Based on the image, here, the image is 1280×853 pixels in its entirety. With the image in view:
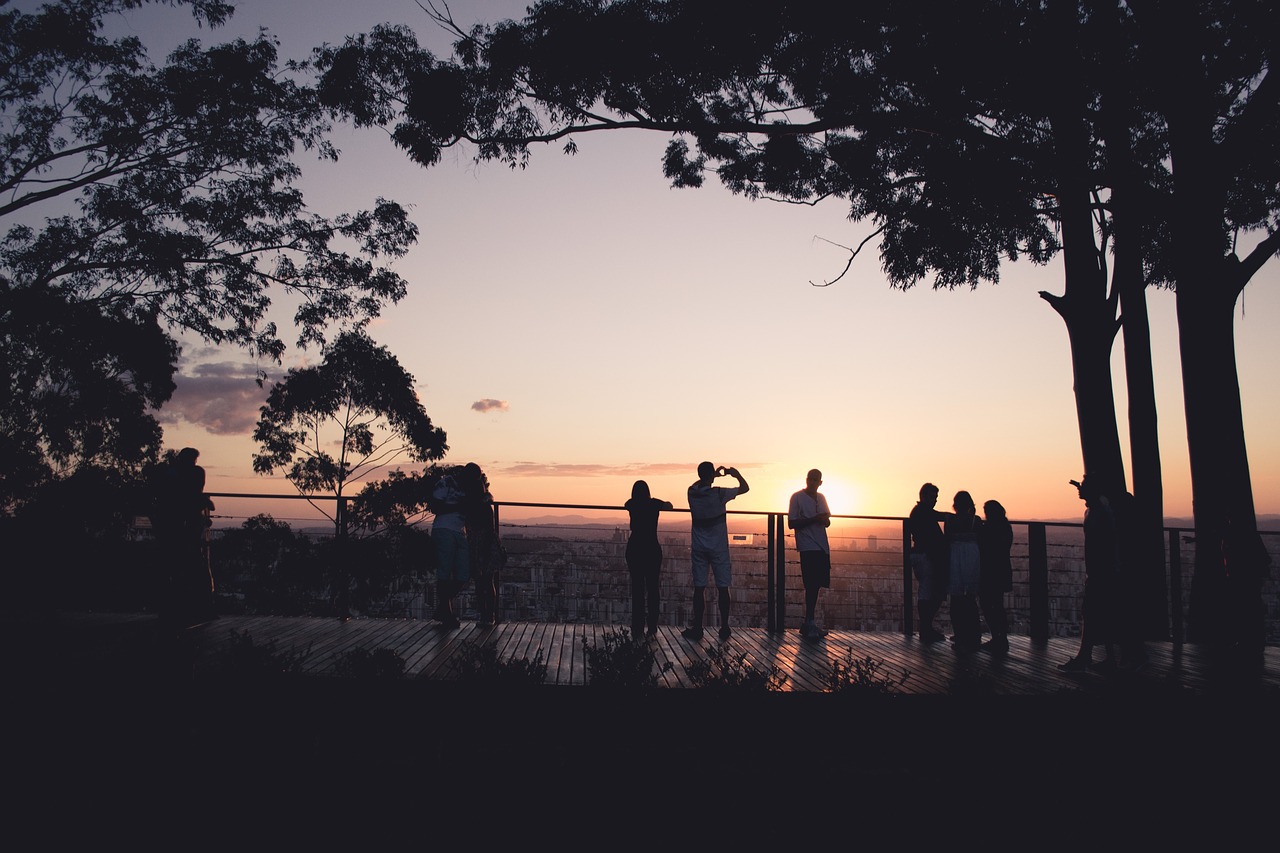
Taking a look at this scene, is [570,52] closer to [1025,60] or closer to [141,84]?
[1025,60]

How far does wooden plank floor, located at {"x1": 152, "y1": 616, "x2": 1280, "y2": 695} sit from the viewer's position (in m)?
6.96

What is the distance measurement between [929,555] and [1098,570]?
2082 mm

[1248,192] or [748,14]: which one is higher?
[748,14]

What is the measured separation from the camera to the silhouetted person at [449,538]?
30.8ft

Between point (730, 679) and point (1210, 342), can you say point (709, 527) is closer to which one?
point (730, 679)

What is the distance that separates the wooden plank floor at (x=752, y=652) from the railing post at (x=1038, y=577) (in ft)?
0.80

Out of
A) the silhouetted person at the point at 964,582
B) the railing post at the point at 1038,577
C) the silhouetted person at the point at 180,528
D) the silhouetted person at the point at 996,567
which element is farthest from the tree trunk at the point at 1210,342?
the silhouetted person at the point at 180,528

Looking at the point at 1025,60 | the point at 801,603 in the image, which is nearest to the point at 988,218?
the point at 1025,60

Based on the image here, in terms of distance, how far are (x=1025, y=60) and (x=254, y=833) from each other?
10.5 m

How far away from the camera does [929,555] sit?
9.88 m

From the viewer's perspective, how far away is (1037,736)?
17.0 feet

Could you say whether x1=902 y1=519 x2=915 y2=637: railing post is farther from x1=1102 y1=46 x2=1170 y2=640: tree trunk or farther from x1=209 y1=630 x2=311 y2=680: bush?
x1=209 y1=630 x2=311 y2=680: bush

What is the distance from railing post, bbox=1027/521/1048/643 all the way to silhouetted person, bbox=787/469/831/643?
2.61 meters

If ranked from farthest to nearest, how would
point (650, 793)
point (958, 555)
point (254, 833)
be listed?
point (958, 555)
point (650, 793)
point (254, 833)
